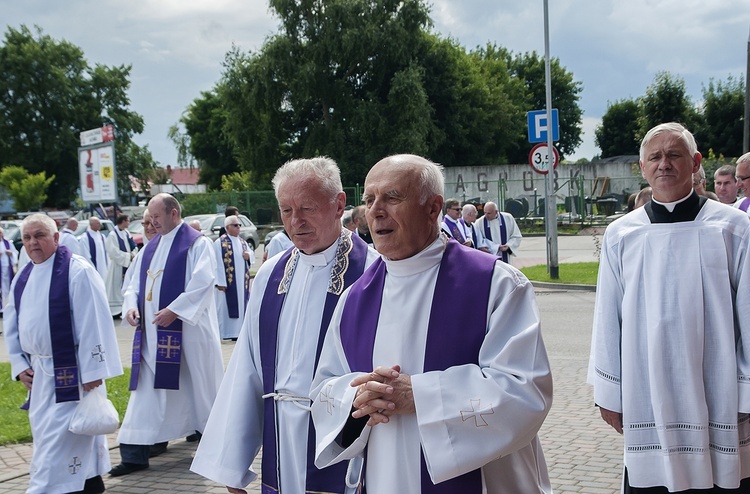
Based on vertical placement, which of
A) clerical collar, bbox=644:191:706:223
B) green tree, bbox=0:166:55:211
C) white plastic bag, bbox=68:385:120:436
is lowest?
white plastic bag, bbox=68:385:120:436

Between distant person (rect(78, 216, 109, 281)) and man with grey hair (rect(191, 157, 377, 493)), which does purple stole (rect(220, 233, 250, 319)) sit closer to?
distant person (rect(78, 216, 109, 281))

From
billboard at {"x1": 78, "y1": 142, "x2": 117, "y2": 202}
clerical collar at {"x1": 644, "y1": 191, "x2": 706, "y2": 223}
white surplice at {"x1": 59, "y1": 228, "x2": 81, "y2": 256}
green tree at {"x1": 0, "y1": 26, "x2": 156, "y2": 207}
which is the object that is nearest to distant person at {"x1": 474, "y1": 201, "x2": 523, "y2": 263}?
white surplice at {"x1": 59, "y1": 228, "x2": 81, "y2": 256}

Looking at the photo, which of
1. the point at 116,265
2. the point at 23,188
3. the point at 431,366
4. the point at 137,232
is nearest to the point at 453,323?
the point at 431,366

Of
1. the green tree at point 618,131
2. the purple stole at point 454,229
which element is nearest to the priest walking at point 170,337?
the purple stole at point 454,229

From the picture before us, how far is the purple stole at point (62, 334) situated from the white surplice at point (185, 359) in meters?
0.92

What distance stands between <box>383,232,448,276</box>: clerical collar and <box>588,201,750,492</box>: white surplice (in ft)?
4.73

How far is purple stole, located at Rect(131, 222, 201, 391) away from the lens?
23.3 feet

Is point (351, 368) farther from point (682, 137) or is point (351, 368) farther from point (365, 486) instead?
point (682, 137)

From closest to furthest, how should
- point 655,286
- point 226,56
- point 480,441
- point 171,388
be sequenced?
1. point 480,441
2. point 655,286
3. point 171,388
4. point 226,56

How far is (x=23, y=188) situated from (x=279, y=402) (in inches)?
1996

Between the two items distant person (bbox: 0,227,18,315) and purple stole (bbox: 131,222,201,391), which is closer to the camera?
purple stole (bbox: 131,222,201,391)

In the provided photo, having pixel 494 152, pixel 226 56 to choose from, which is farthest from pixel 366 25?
pixel 494 152

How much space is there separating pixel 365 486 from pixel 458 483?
1.20 feet

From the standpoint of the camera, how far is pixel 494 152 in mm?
58312
